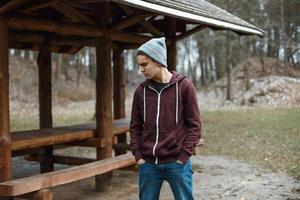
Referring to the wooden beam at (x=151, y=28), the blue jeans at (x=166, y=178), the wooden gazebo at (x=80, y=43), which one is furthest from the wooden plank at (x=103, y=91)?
the blue jeans at (x=166, y=178)

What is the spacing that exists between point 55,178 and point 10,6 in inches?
81.1

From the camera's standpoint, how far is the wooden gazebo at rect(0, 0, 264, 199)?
19.2 feet

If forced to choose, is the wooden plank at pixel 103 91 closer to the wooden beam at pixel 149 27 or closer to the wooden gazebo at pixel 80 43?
the wooden gazebo at pixel 80 43

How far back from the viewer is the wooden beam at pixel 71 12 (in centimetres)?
702

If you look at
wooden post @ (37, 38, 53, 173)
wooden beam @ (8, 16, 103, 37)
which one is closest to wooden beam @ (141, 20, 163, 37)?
wooden beam @ (8, 16, 103, 37)

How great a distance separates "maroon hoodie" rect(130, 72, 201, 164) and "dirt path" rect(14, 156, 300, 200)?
135 inches

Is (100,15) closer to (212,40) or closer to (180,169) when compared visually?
(180,169)

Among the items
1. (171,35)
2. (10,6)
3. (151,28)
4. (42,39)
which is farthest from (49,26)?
(171,35)

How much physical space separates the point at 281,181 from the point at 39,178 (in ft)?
13.7

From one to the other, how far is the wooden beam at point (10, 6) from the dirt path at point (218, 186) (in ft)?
9.61

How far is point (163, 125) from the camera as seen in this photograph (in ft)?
12.5

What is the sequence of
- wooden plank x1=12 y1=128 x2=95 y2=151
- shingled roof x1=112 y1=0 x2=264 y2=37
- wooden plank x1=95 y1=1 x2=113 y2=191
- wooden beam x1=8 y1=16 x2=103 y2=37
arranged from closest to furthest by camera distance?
shingled roof x1=112 y1=0 x2=264 y2=37, wooden beam x1=8 y1=16 x2=103 y2=37, wooden plank x1=12 y1=128 x2=95 y2=151, wooden plank x1=95 y1=1 x2=113 y2=191

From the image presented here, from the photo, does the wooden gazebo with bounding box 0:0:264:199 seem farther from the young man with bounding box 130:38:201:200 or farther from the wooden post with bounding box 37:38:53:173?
the young man with bounding box 130:38:201:200

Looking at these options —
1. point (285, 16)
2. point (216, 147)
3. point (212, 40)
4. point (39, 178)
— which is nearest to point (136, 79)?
point (212, 40)
